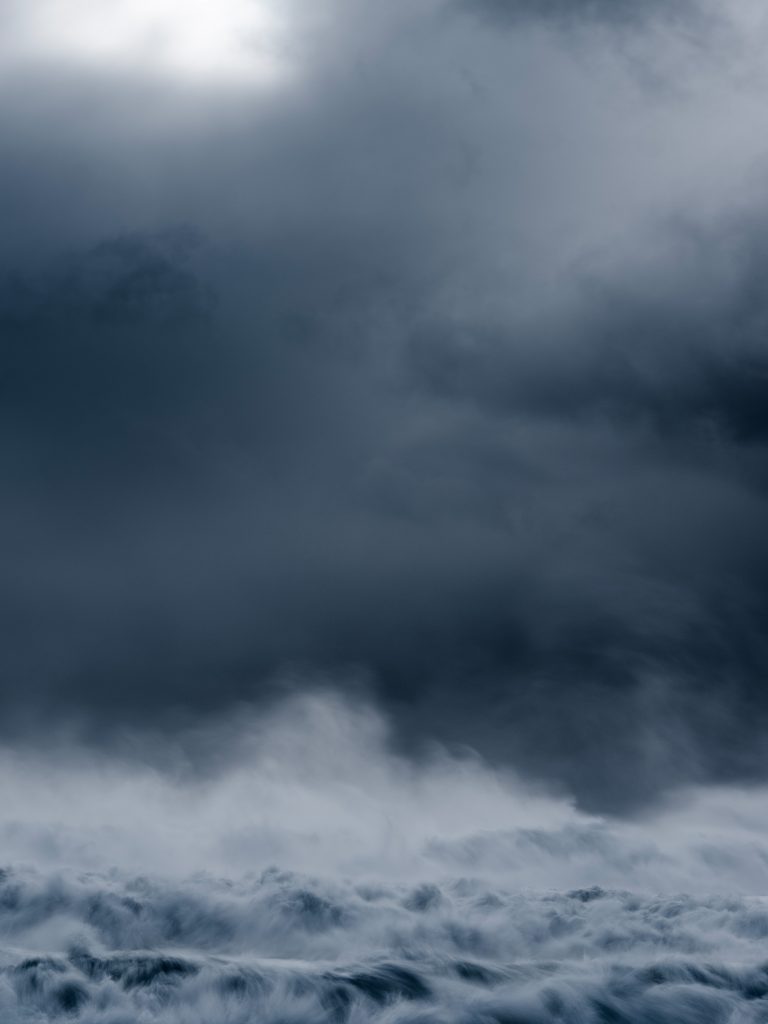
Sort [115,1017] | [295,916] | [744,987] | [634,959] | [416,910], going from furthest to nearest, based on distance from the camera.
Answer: [416,910]
[295,916]
[634,959]
[744,987]
[115,1017]

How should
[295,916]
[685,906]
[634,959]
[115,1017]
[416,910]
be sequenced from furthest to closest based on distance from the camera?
[685,906] → [416,910] → [295,916] → [634,959] → [115,1017]

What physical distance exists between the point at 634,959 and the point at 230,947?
62.7m

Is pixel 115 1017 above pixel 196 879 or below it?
below

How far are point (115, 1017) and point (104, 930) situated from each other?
5240 cm

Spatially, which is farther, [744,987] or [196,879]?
[196,879]

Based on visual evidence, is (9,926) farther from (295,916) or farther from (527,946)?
(527,946)

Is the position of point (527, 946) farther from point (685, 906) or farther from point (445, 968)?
point (685, 906)

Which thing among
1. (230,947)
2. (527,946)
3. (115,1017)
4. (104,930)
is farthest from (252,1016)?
(527,946)

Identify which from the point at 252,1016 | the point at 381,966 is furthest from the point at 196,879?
the point at 252,1016

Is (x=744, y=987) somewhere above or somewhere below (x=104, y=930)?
below

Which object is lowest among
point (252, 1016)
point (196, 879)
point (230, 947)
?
point (252, 1016)

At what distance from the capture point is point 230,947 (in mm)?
151500

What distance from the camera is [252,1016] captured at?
111 metres

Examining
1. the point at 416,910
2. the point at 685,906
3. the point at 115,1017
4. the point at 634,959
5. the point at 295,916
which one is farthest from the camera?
the point at 685,906
